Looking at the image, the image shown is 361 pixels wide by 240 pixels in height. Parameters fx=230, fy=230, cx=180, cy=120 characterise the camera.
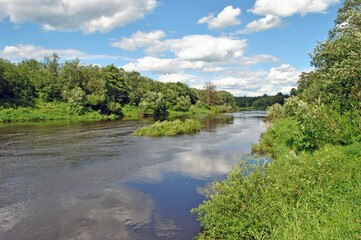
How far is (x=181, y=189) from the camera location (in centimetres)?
1288

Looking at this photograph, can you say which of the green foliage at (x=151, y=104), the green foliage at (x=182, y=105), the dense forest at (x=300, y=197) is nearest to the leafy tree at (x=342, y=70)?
the dense forest at (x=300, y=197)

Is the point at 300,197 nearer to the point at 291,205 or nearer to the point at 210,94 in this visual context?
the point at 291,205

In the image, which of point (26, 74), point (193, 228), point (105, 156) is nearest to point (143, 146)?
point (105, 156)

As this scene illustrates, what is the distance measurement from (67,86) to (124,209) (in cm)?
5843

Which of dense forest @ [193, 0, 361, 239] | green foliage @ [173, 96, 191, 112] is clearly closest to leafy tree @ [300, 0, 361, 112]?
dense forest @ [193, 0, 361, 239]

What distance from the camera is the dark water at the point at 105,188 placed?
905 centimetres

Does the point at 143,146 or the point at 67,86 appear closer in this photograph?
the point at 143,146

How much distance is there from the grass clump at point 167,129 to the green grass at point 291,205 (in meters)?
24.4

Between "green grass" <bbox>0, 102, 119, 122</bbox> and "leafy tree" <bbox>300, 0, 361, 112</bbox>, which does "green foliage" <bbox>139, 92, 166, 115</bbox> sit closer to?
"green grass" <bbox>0, 102, 119, 122</bbox>

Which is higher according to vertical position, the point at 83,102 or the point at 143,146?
the point at 83,102

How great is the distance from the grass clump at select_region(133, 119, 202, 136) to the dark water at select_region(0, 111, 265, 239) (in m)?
7.10

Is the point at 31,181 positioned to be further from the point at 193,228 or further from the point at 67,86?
the point at 67,86

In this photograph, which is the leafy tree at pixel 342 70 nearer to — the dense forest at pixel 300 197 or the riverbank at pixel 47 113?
the dense forest at pixel 300 197

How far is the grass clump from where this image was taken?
31.9 metres
